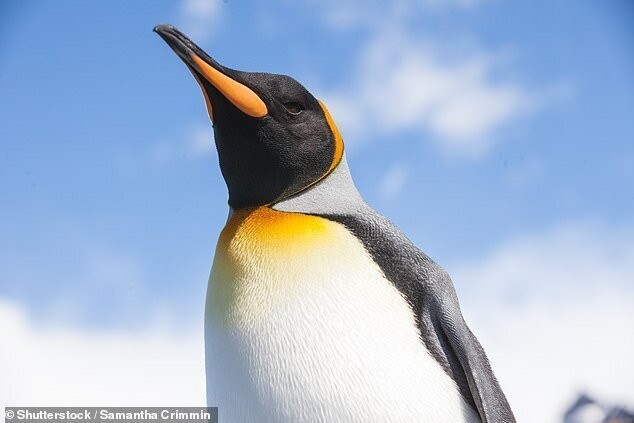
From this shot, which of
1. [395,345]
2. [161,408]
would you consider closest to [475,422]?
[395,345]

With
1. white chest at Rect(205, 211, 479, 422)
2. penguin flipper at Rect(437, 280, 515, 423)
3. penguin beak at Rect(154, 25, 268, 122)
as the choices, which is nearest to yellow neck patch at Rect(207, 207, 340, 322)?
white chest at Rect(205, 211, 479, 422)

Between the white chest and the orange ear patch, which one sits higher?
the orange ear patch

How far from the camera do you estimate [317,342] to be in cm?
269

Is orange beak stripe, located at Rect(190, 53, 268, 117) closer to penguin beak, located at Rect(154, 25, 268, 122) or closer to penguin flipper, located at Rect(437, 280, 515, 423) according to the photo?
penguin beak, located at Rect(154, 25, 268, 122)

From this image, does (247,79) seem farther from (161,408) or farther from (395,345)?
(161,408)

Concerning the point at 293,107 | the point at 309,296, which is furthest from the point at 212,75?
the point at 309,296

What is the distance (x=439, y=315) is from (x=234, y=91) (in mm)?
1404

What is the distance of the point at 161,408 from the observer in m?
4.24

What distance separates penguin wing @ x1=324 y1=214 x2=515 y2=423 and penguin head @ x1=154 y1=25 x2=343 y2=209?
317 millimetres

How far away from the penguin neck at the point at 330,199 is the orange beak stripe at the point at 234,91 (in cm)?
45

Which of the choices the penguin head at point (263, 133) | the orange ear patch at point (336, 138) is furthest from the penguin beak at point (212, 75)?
the orange ear patch at point (336, 138)

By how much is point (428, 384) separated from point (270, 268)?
33.8 inches

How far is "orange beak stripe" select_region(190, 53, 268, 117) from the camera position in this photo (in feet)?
9.43

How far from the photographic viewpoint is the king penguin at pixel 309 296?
2.66 m
